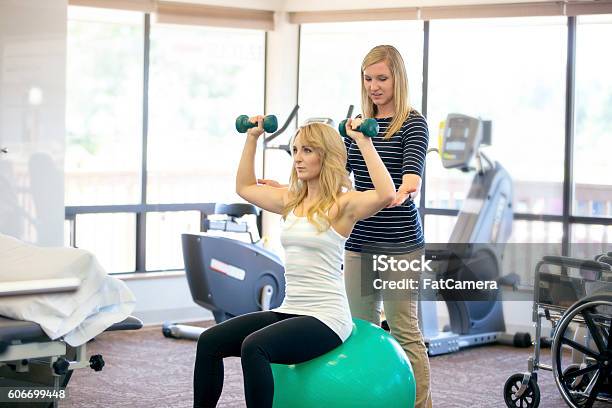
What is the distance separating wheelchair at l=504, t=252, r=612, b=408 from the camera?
142 inches

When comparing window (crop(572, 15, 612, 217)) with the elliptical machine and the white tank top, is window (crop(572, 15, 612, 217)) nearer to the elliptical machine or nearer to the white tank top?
the elliptical machine

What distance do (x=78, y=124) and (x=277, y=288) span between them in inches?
57.8

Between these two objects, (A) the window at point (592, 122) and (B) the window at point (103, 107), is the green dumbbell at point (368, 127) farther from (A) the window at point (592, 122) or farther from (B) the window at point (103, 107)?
(B) the window at point (103, 107)

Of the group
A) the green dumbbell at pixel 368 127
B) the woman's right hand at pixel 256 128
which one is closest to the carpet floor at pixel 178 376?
the woman's right hand at pixel 256 128

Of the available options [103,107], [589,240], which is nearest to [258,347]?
[589,240]

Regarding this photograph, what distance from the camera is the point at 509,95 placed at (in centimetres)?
558

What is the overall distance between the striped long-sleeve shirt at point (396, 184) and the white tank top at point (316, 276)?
0.21m

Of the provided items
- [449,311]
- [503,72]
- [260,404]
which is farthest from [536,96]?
[260,404]

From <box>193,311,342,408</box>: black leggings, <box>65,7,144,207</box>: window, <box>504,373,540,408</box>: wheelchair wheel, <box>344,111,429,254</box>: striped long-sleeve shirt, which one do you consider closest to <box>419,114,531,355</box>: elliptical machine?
<box>504,373,540,408</box>: wheelchair wheel

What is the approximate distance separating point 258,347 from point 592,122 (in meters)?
3.20

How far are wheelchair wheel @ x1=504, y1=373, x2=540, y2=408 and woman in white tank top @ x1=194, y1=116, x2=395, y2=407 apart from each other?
1302mm

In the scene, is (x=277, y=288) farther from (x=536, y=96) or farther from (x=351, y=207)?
(x=351, y=207)

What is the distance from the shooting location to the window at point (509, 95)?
5.38 m

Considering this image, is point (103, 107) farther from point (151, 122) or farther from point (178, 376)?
point (178, 376)
